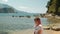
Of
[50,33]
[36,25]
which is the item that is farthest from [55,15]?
[36,25]

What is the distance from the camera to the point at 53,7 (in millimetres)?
45812

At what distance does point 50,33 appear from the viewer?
16344 mm

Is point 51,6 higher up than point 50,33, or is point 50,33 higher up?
point 50,33

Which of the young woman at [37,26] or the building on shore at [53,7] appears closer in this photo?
the young woman at [37,26]

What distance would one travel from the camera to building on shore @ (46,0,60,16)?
4391cm

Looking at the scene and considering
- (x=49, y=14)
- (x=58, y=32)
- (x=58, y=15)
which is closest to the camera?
(x=58, y=32)

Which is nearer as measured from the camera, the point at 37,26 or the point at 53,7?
the point at 37,26

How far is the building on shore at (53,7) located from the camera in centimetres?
4391

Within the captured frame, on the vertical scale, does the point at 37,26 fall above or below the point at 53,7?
above

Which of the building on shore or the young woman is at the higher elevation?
the young woman

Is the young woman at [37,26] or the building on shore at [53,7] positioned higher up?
the young woman at [37,26]

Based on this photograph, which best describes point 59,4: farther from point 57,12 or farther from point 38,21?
point 38,21

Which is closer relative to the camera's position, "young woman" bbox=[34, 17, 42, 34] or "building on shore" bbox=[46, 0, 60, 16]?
"young woman" bbox=[34, 17, 42, 34]

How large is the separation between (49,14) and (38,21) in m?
42.2
